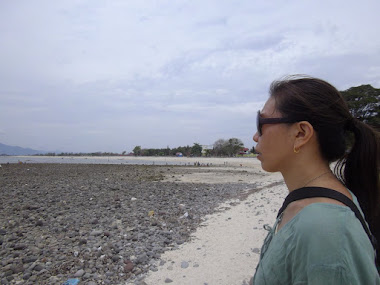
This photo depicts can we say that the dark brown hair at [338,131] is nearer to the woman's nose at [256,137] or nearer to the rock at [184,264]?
the woman's nose at [256,137]

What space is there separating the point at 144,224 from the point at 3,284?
381 centimetres

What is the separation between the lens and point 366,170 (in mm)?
1563

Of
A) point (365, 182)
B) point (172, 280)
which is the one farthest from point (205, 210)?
point (365, 182)

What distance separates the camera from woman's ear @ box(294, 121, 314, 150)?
1.32m

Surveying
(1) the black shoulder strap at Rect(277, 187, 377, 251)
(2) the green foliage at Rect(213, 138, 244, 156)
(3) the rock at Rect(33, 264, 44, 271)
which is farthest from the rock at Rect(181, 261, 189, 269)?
(2) the green foliage at Rect(213, 138, 244, 156)

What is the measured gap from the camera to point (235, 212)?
965cm

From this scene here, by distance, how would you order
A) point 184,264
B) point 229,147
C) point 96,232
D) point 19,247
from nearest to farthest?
point 184,264
point 19,247
point 96,232
point 229,147

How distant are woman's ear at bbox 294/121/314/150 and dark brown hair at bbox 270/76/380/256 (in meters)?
0.04

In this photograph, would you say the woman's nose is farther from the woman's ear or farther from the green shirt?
the green shirt

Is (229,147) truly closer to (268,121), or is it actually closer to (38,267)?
(38,267)

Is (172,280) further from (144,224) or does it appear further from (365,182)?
(365,182)

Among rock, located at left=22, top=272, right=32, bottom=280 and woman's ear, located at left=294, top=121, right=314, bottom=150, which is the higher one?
woman's ear, located at left=294, top=121, right=314, bottom=150

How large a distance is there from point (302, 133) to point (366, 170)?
0.56 meters

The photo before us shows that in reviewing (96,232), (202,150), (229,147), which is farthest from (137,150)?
(96,232)
